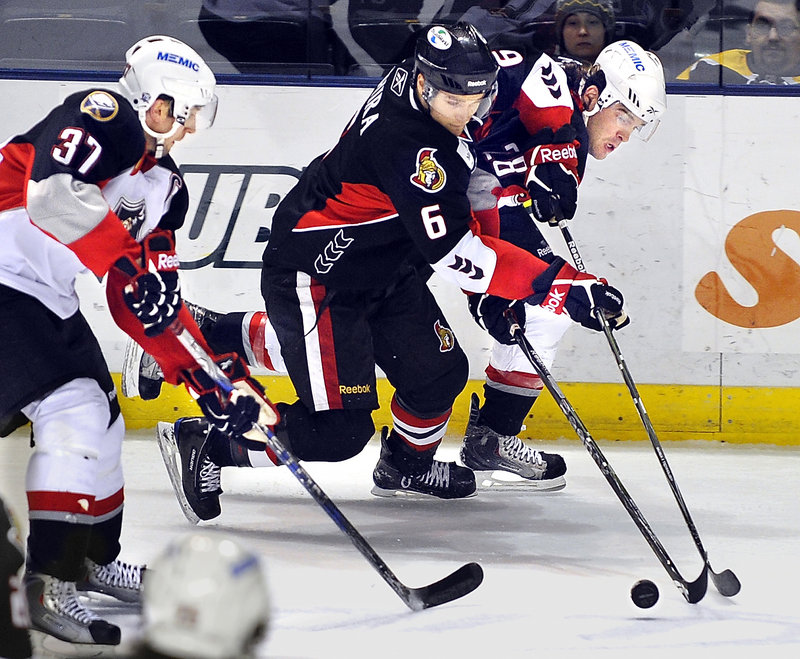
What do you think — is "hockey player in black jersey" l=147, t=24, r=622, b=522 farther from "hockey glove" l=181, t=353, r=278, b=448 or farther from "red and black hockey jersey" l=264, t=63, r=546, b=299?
"hockey glove" l=181, t=353, r=278, b=448

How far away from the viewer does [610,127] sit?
9.91ft

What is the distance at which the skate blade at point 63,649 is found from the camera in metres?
1.89

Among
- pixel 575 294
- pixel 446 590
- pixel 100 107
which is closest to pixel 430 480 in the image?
pixel 575 294

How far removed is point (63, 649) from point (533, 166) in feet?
5.44

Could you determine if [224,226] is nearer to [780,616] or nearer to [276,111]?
[276,111]

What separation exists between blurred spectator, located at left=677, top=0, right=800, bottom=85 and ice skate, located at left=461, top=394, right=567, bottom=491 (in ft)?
4.35

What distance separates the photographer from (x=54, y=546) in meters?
1.88

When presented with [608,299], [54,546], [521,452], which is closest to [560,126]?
[608,299]

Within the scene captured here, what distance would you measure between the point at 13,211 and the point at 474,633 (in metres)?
1.07

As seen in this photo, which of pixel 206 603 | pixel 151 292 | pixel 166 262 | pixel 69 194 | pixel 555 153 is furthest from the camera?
pixel 555 153

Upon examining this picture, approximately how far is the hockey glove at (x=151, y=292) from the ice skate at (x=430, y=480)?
1.13 metres

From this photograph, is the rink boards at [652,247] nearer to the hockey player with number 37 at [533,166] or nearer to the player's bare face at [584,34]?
the player's bare face at [584,34]

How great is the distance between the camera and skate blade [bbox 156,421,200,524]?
8.88 ft

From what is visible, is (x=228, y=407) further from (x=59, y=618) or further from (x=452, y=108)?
(x=452, y=108)
